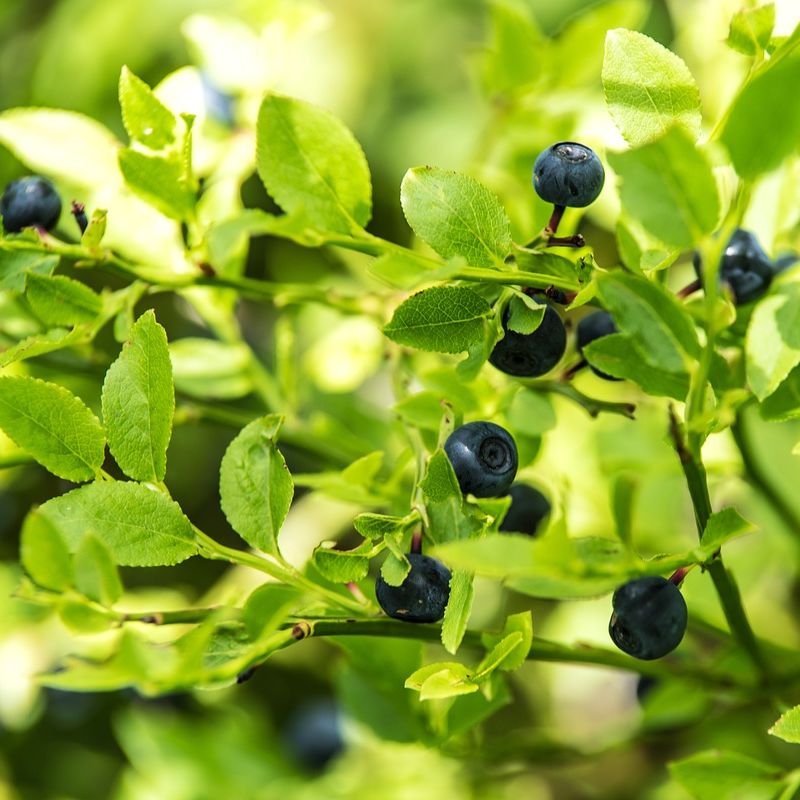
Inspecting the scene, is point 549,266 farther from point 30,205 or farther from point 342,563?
point 30,205

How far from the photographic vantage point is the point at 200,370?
3.84 feet

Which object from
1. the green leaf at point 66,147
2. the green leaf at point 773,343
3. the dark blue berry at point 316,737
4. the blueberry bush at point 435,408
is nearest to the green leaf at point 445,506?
the blueberry bush at point 435,408

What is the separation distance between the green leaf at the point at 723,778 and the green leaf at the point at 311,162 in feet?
1.59

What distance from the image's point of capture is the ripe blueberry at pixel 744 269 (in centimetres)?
83

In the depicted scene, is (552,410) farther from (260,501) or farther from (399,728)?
(399,728)

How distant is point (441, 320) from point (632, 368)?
135mm

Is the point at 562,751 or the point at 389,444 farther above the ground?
the point at 389,444

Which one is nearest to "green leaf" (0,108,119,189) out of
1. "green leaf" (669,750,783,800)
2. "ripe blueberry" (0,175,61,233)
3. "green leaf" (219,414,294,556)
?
"ripe blueberry" (0,175,61,233)

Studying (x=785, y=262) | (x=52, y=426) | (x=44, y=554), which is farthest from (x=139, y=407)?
(x=785, y=262)

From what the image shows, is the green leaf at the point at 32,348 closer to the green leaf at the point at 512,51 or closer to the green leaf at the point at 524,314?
the green leaf at the point at 524,314

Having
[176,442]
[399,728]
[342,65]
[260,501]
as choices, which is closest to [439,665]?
[260,501]

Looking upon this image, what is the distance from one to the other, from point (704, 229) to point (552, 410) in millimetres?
315

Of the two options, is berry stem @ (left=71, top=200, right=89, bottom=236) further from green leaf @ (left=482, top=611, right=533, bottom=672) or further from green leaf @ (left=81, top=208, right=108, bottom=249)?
green leaf @ (left=482, top=611, right=533, bottom=672)

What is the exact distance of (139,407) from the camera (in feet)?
2.28
